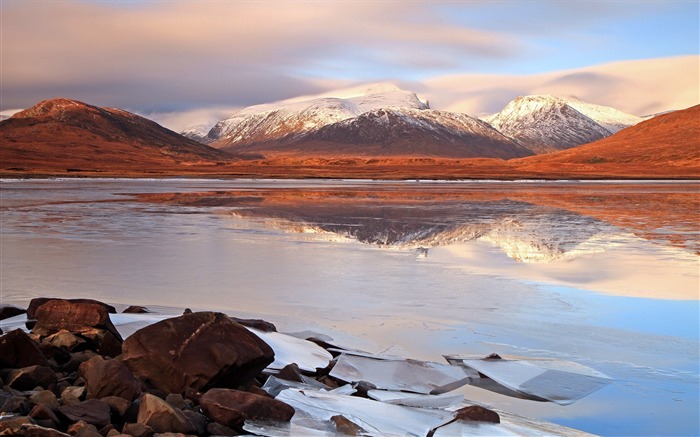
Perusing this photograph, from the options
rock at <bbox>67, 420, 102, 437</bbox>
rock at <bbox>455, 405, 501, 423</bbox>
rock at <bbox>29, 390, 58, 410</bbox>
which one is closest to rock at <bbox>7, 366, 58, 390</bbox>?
rock at <bbox>29, 390, 58, 410</bbox>

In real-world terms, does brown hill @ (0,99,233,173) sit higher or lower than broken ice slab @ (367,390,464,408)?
higher

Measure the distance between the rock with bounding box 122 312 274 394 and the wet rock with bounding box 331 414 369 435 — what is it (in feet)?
2.68

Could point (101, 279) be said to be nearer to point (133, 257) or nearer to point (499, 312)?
point (133, 257)

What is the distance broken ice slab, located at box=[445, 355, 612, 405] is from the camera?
203 inches

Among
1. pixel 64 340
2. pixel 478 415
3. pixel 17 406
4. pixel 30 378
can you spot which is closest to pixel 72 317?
pixel 64 340

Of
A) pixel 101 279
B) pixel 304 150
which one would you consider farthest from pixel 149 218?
pixel 304 150

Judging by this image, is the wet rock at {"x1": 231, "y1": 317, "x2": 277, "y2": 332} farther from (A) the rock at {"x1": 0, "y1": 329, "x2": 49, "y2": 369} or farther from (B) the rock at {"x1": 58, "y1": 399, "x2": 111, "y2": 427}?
(B) the rock at {"x1": 58, "y1": 399, "x2": 111, "y2": 427}

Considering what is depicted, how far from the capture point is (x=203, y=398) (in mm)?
4230

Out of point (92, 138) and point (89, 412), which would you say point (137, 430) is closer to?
point (89, 412)

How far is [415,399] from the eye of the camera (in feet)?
16.2

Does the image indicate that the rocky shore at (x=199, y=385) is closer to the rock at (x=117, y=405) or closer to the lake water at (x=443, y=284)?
the rock at (x=117, y=405)

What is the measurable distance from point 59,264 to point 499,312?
6.35 metres

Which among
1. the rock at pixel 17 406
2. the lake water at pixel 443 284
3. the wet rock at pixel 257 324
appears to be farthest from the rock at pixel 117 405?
the lake water at pixel 443 284

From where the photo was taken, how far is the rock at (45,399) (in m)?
3.99
